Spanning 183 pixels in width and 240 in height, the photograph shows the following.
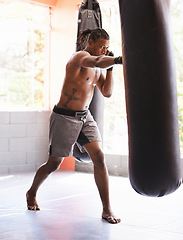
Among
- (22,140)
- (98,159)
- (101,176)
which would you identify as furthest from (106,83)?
(22,140)

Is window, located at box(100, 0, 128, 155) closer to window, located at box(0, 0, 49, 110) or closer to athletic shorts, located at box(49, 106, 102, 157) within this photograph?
window, located at box(0, 0, 49, 110)

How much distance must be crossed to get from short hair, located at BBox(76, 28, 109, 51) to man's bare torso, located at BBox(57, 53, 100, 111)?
0.20 meters

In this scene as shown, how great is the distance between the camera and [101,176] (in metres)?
3.35

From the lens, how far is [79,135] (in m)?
3.48

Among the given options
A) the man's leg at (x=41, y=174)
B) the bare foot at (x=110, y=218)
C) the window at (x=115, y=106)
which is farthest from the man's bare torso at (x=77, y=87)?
the window at (x=115, y=106)

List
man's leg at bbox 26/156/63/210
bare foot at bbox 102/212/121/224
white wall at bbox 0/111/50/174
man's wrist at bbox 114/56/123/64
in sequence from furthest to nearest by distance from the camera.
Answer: white wall at bbox 0/111/50/174
man's leg at bbox 26/156/63/210
bare foot at bbox 102/212/121/224
man's wrist at bbox 114/56/123/64

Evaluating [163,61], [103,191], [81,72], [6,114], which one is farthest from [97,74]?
[6,114]

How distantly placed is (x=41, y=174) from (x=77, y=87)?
78cm

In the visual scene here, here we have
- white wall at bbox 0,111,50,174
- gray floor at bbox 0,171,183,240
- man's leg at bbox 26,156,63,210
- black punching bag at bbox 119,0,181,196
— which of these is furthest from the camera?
white wall at bbox 0,111,50,174

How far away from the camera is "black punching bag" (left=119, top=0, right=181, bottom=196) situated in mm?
2371

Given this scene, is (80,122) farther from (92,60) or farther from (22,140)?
(22,140)

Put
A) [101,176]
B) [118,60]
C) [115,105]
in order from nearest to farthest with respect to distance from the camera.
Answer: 1. [118,60]
2. [101,176]
3. [115,105]

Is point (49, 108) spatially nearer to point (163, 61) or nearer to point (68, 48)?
point (68, 48)

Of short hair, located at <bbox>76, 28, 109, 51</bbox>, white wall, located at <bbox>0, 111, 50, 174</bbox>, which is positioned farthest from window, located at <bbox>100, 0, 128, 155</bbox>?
short hair, located at <bbox>76, 28, 109, 51</bbox>
